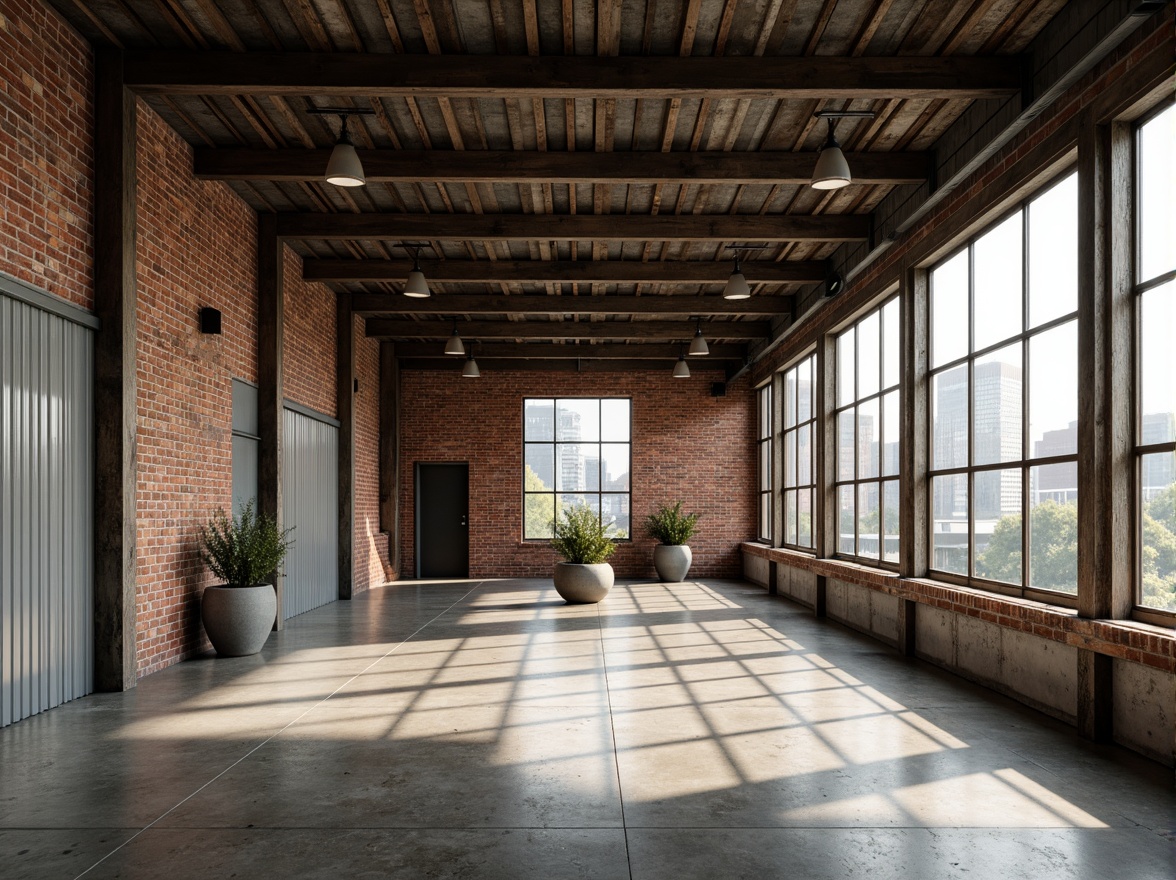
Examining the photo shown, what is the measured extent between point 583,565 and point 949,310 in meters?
6.23

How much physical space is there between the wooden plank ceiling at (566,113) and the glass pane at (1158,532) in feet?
8.87

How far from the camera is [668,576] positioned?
16.4m

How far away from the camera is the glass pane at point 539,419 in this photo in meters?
17.5

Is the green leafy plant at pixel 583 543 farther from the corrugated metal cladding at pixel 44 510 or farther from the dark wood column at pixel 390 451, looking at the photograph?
the corrugated metal cladding at pixel 44 510

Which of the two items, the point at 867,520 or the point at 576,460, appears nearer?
the point at 867,520

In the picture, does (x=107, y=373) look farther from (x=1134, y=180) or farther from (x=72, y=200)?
(x=1134, y=180)

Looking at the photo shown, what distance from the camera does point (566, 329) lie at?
14.5 m

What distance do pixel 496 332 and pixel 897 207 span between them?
24.3 ft

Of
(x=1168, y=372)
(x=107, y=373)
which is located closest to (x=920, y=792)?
(x=1168, y=372)

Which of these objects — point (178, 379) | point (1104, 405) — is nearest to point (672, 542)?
point (178, 379)

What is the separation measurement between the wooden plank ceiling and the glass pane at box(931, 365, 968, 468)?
173 cm

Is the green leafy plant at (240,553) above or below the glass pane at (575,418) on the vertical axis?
below

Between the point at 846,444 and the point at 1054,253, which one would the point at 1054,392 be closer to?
the point at 1054,253

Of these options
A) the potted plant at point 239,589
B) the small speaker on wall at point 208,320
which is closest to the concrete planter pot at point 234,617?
the potted plant at point 239,589
